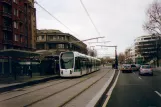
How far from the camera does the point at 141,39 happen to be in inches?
6663

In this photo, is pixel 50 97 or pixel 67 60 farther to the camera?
pixel 67 60

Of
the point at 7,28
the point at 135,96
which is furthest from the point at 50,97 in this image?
the point at 7,28

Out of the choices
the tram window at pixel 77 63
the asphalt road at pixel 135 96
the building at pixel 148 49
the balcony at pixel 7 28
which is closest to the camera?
the asphalt road at pixel 135 96

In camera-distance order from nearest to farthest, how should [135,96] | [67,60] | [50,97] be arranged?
[135,96] < [50,97] < [67,60]

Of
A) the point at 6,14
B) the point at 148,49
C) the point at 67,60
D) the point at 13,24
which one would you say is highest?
the point at 6,14

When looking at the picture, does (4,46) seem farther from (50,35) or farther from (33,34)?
(50,35)

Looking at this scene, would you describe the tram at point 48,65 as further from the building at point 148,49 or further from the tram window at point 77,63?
the building at point 148,49

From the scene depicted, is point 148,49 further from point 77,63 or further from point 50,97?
point 50,97

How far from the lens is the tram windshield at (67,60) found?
98.0ft

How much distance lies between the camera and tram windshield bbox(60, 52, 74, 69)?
98.0 feet

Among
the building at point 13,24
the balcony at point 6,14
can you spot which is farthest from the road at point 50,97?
the balcony at point 6,14

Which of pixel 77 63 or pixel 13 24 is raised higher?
pixel 13 24

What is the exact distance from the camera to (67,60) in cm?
3000

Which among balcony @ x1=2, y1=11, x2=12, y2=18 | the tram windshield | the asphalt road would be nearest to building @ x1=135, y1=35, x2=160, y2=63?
balcony @ x1=2, y1=11, x2=12, y2=18
